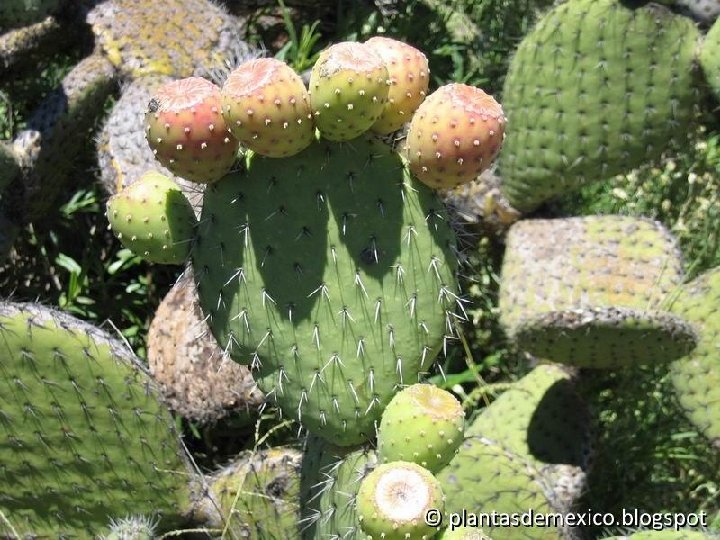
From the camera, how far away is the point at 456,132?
1.47 metres

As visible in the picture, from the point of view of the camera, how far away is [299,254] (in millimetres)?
1637

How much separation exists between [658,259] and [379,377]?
1182 millimetres

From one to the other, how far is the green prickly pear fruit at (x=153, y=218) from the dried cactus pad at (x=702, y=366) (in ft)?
4.31

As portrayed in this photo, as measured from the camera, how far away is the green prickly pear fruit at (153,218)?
5.28 feet

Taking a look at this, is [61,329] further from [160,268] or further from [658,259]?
[658,259]

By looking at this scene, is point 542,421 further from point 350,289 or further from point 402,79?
point 402,79

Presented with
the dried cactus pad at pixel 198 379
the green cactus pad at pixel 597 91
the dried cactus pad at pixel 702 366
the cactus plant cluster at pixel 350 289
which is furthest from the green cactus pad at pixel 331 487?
the green cactus pad at pixel 597 91

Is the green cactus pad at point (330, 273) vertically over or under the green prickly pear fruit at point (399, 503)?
over

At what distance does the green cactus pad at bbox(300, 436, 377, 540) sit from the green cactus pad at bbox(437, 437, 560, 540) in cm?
29

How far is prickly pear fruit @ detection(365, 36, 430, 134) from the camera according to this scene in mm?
1562

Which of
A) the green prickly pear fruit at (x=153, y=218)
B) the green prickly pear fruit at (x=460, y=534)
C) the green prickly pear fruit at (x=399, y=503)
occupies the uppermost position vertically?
the green prickly pear fruit at (x=153, y=218)

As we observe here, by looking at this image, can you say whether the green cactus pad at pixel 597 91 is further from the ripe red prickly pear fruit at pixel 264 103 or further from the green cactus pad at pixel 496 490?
the ripe red prickly pear fruit at pixel 264 103

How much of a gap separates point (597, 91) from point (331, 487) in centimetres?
135

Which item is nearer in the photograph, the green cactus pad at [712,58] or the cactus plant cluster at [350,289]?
the cactus plant cluster at [350,289]
